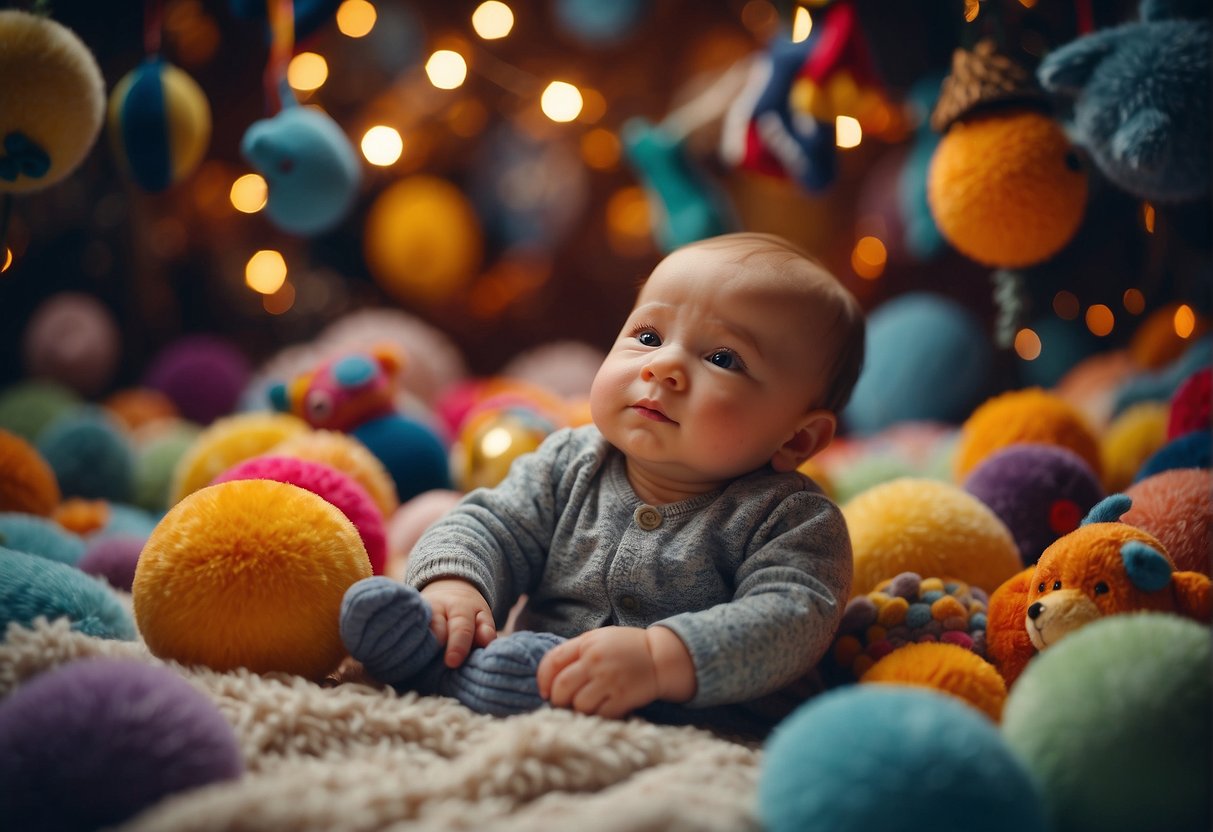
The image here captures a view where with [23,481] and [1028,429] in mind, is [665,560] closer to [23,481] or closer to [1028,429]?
[1028,429]

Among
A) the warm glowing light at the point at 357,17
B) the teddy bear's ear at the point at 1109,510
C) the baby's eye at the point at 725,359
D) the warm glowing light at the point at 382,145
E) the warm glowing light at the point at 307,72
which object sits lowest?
the teddy bear's ear at the point at 1109,510

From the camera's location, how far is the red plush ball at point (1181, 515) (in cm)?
100

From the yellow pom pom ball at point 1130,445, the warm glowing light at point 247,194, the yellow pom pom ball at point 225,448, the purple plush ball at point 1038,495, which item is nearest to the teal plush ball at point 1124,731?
the purple plush ball at point 1038,495

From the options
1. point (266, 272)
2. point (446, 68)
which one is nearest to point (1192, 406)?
point (446, 68)

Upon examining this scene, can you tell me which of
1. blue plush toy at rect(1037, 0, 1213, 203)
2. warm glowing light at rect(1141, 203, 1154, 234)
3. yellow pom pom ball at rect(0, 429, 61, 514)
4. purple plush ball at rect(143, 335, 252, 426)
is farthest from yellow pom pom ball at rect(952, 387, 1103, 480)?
purple plush ball at rect(143, 335, 252, 426)

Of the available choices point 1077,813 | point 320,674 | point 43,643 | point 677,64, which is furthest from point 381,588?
point 677,64

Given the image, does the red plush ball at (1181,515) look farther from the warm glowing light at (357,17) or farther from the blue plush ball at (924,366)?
the warm glowing light at (357,17)

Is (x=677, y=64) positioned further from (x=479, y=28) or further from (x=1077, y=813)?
(x=1077, y=813)

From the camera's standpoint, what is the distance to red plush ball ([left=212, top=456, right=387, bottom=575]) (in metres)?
1.06

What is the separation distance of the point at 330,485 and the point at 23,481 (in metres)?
0.45

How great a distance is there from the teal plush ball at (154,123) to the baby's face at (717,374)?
0.66 metres

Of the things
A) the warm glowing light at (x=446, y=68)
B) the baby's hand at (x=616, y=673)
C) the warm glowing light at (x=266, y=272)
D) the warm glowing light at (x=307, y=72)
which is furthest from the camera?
the warm glowing light at (x=266, y=272)

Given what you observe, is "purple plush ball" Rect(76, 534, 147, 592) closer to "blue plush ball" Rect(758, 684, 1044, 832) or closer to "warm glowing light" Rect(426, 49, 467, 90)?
"blue plush ball" Rect(758, 684, 1044, 832)

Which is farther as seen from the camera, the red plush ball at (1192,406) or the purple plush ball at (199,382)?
the purple plush ball at (199,382)
